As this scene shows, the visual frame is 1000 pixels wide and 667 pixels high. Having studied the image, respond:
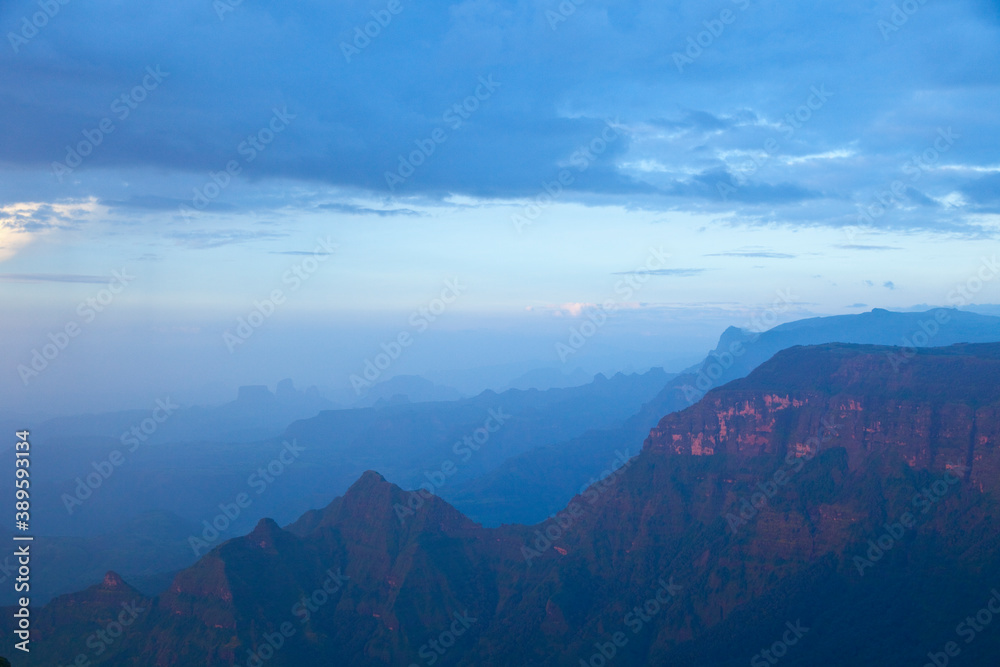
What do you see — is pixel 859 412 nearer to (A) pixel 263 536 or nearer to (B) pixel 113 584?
(A) pixel 263 536

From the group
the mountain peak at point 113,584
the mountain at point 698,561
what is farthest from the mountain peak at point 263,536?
the mountain peak at point 113,584

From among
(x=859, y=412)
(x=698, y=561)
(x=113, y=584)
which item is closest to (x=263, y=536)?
(x=113, y=584)

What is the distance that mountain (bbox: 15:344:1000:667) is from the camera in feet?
287

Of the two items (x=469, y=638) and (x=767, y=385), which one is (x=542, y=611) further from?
(x=767, y=385)

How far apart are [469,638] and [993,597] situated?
200 ft

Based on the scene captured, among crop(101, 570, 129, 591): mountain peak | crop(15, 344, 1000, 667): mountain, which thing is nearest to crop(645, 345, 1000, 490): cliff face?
crop(15, 344, 1000, 667): mountain

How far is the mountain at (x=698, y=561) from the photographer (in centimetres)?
8762

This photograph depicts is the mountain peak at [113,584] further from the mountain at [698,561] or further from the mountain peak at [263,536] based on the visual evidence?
the mountain peak at [263,536]

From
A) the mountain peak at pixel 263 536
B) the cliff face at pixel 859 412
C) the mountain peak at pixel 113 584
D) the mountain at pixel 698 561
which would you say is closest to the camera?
the mountain at pixel 698 561

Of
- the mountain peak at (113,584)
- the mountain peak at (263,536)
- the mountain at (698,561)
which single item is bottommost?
the mountain at (698,561)

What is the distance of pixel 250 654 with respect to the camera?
9338cm

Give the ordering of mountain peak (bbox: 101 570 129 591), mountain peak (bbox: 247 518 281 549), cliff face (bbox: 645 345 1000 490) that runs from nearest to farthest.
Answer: cliff face (bbox: 645 345 1000 490), mountain peak (bbox: 101 570 129 591), mountain peak (bbox: 247 518 281 549)

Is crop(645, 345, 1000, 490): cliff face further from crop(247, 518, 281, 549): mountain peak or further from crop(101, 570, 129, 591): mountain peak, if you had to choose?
crop(101, 570, 129, 591): mountain peak

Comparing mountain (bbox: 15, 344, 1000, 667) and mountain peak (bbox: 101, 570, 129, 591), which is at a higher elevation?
mountain peak (bbox: 101, 570, 129, 591)
